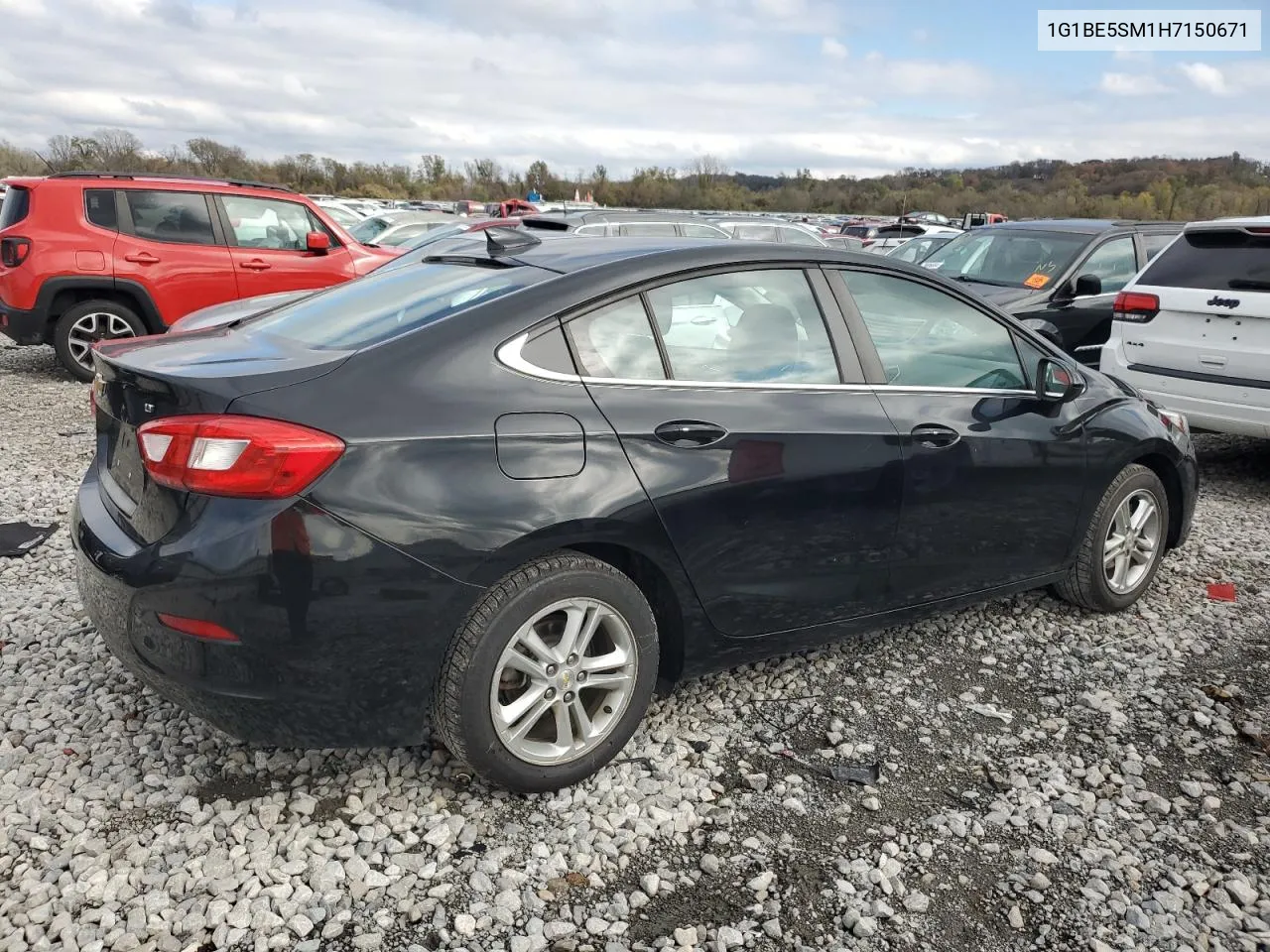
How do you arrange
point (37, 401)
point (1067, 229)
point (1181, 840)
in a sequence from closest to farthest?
point (1181, 840)
point (37, 401)
point (1067, 229)

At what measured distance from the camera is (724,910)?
2.49 m

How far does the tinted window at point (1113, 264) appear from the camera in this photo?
8517mm

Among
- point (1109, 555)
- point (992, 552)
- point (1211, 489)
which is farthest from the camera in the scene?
point (1211, 489)

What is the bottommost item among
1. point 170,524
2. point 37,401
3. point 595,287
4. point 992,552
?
A: point 37,401

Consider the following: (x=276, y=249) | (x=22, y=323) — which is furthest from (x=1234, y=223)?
(x=22, y=323)

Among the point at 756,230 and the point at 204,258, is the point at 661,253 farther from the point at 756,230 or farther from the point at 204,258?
the point at 756,230

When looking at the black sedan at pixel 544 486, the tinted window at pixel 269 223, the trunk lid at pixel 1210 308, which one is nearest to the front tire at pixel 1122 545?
the black sedan at pixel 544 486

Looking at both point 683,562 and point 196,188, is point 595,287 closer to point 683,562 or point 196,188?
point 683,562

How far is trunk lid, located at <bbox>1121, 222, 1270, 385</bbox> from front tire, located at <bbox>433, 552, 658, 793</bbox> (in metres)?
4.90

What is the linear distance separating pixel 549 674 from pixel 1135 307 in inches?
215

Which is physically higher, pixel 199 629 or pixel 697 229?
pixel 697 229

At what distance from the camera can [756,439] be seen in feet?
9.99

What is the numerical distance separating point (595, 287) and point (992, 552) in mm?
1909

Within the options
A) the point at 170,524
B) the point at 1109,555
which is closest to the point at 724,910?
the point at 170,524
